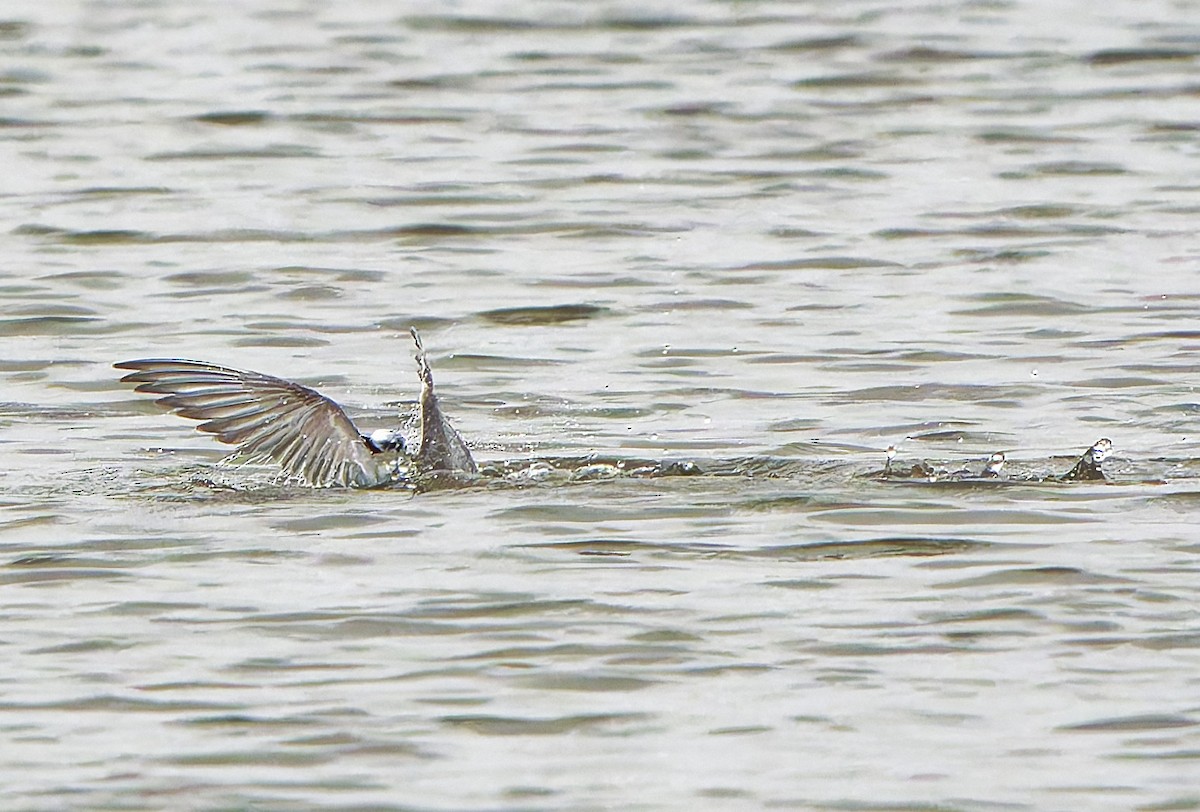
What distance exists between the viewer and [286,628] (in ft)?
24.0

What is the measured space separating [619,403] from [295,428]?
1.88 m

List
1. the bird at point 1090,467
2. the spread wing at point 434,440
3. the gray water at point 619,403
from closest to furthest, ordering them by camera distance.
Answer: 1. the gray water at point 619,403
2. the spread wing at point 434,440
3. the bird at point 1090,467

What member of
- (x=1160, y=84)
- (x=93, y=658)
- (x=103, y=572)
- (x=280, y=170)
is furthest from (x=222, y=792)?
(x=1160, y=84)

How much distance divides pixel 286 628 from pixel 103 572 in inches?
35.2

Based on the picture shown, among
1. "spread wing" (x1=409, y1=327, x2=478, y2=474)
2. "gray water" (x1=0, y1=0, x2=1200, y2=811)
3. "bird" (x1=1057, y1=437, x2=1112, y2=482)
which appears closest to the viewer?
"gray water" (x1=0, y1=0, x2=1200, y2=811)

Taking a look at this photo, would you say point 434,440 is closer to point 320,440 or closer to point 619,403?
point 320,440

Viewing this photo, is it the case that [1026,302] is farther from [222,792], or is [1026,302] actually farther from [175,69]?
[175,69]

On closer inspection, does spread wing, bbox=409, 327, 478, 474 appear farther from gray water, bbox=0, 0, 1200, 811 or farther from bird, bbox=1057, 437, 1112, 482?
bird, bbox=1057, 437, 1112, 482

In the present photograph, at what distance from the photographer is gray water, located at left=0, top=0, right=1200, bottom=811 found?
6.42 metres

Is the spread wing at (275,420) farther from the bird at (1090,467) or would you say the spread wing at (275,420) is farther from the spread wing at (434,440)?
the bird at (1090,467)

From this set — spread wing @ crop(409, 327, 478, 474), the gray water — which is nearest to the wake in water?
spread wing @ crop(409, 327, 478, 474)

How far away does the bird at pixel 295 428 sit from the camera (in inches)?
352

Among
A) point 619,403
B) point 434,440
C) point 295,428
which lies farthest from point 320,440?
point 619,403

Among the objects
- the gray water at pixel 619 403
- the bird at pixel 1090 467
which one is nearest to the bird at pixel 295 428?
the gray water at pixel 619 403
